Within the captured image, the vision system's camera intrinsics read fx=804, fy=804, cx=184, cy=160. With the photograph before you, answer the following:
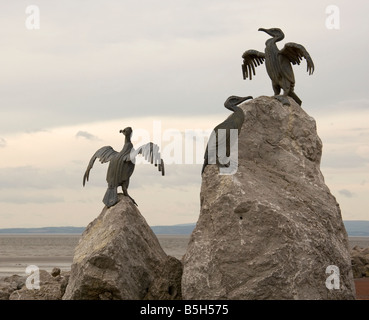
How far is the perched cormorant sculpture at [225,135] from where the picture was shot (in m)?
14.8

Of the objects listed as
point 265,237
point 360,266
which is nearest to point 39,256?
point 360,266

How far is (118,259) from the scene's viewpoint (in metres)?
15.0

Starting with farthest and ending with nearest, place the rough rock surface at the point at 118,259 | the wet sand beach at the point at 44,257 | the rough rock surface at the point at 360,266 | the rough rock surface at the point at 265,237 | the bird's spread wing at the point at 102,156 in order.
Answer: the wet sand beach at the point at 44,257, the rough rock surface at the point at 360,266, the bird's spread wing at the point at 102,156, the rough rock surface at the point at 118,259, the rough rock surface at the point at 265,237

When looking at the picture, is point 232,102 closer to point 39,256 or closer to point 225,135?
point 225,135

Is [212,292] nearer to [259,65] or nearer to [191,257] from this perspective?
[191,257]

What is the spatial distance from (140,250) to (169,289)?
1000 millimetres

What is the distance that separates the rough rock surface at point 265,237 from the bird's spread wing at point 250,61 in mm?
2456

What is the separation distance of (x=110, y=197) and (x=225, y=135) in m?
2.71

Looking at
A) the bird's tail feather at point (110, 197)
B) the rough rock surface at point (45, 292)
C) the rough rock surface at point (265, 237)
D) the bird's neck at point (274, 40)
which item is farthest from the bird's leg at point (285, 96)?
the rough rock surface at point (45, 292)

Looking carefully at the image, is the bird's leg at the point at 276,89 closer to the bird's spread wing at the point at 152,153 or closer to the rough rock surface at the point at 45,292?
the bird's spread wing at the point at 152,153

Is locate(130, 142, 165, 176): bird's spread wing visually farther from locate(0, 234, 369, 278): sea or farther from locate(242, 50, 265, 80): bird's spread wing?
locate(0, 234, 369, 278): sea

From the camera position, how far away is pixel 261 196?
555 inches

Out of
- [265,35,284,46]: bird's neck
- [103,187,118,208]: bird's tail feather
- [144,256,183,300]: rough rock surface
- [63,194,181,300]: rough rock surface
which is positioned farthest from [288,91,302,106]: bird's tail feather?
[144,256,183,300]: rough rock surface
